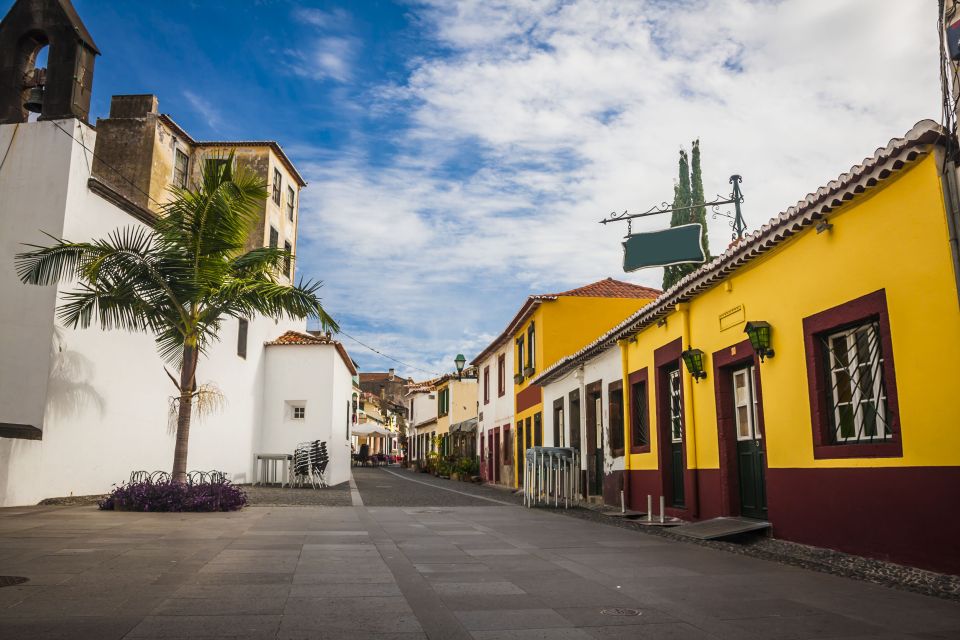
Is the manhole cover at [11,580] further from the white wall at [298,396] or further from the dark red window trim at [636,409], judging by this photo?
the white wall at [298,396]

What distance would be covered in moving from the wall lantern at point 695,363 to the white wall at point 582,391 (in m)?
3.40

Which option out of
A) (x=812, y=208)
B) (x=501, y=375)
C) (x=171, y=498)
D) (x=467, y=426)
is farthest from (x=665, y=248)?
(x=467, y=426)

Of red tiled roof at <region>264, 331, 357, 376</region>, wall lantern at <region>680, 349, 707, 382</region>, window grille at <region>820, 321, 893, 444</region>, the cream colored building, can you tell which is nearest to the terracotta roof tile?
red tiled roof at <region>264, 331, 357, 376</region>

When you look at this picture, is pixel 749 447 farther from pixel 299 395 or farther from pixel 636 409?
pixel 299 395

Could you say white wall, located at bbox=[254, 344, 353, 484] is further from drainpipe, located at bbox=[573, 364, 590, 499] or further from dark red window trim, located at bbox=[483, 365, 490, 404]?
dark red window trim, located at bbox=[483, 365, 490, 404]

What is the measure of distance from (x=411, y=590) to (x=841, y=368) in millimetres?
5138

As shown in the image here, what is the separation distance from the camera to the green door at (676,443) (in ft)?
41.8

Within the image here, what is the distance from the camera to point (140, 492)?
40.6 feet

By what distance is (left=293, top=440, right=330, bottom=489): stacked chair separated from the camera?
71.0ft

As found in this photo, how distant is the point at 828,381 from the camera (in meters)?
8.22

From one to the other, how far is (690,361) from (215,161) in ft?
27.8

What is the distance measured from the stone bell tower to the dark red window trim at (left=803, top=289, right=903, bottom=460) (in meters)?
13.5

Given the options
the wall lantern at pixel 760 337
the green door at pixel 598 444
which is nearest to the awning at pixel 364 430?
the green door at pixel 598 444

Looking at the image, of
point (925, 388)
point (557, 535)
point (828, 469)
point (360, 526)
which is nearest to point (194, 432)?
point (360, 526)
